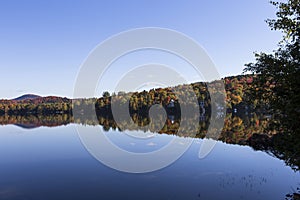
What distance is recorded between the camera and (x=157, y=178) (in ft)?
85.4

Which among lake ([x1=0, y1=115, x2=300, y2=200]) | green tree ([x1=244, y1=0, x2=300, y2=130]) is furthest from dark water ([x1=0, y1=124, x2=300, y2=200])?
green tree ([x1=244, y1=0, x2=300, y2=130])

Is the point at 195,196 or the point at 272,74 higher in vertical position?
the point at 272,74

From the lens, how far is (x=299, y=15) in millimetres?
13516

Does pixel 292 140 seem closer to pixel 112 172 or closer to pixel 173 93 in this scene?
pixel 112 172

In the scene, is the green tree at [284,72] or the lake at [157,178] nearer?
the green tree at [284,72]

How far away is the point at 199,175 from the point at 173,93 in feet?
477

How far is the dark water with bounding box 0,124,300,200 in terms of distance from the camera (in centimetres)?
2123

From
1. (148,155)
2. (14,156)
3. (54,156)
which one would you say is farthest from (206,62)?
(14,156)

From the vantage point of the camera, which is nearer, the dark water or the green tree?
the green tree

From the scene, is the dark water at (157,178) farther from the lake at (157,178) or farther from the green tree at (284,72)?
the green tree at (284,72)

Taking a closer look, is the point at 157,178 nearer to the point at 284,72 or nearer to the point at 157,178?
the point at 157,178

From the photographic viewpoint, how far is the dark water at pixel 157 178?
2123 cm

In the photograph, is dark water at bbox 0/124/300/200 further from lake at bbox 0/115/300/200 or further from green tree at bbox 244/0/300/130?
green tree at bbox 244/0/300/130

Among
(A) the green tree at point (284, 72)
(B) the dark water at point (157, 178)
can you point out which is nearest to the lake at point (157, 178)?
(B) the dark water at point (157, 178)
